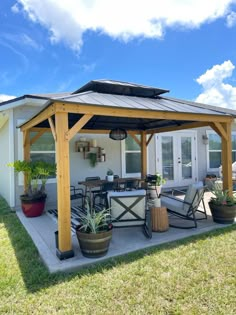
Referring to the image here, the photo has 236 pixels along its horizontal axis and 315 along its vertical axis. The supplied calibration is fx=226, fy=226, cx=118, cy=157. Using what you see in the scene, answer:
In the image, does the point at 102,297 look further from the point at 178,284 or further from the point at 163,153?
the point at 163,153

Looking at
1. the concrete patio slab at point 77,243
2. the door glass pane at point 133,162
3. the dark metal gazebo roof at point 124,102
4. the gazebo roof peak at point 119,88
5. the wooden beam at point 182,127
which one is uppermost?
the gazebo roof peak at point 119,88

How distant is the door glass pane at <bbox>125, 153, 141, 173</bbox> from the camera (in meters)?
8.81

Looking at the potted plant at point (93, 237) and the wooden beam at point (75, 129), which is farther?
the wooden beam at point (75, 129)

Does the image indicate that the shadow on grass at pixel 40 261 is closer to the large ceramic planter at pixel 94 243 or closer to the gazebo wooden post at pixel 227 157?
the large ceramic planter at pixel 94 243

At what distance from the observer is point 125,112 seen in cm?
423

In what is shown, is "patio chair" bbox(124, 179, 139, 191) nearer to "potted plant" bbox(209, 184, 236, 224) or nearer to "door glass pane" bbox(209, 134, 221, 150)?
"potted plant" bbox(209, 184, 236, 224)

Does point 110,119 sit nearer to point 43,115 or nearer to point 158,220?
point 43,115

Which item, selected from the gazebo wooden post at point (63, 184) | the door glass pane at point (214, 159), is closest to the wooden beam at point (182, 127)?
the gazebo wooden post at point (63, 184)

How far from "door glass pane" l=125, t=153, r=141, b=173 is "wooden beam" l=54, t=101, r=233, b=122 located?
13.3 ft

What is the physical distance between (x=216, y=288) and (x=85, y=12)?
786 cm

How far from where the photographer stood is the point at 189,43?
Result: 34.9 ft

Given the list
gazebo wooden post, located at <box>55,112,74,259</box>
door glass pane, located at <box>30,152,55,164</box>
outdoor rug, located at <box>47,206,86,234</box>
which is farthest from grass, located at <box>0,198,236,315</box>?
door glass pane, located at <box>30,152,55,164</box>

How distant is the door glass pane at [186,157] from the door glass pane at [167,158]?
0.61 metres

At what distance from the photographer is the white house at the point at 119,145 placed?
5320 millimetres
